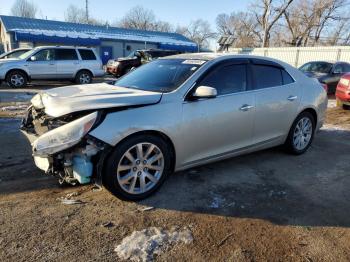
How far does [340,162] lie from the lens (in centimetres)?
543

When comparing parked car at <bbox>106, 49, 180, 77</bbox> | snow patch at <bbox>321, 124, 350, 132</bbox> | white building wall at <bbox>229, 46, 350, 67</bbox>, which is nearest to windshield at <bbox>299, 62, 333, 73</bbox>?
snow patch at <bbox>321, 124, 350, 132</bbox>

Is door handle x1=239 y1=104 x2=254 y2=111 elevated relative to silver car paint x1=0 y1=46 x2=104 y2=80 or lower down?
lower down

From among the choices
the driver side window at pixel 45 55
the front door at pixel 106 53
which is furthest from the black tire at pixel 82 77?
the front door at pixel 106 53

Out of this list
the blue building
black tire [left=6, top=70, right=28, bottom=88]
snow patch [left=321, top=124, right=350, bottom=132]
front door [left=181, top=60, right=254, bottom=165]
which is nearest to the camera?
front door [left=181, top=60, right=254, bottom=165]

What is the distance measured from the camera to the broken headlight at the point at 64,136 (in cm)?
335

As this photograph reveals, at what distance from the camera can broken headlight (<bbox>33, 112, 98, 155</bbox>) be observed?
3.35 meters

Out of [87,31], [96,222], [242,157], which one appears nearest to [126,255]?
[96,222]

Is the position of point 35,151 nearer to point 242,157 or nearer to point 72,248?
point 72,248

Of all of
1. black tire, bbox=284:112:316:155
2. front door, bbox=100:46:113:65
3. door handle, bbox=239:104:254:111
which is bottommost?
black tire, bbox=284:112:316:155

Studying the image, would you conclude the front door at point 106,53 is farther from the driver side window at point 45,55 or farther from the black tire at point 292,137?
the black tire at point 292,137

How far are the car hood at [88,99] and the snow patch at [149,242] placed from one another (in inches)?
52.1

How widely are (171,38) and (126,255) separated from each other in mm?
40195

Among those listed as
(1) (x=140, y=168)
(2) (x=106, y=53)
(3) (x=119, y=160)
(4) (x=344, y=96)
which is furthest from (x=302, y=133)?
(2) (x=106, y=53)

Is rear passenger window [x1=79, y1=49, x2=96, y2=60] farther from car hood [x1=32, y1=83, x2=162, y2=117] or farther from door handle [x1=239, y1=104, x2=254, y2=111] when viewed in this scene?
door handle [x1=239, y1=104, x2=254, y2=111]
